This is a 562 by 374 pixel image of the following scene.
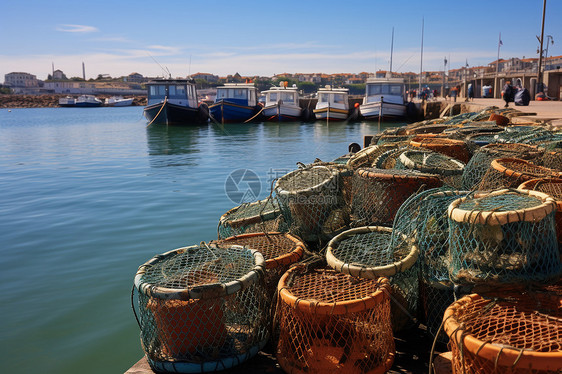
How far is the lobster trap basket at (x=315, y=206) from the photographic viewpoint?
3.64m

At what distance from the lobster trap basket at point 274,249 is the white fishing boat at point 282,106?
27858 millimetres

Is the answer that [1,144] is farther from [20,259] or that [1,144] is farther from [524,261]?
[524,261]

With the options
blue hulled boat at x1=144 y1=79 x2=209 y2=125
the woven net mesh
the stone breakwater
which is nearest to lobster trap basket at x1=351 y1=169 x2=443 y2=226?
the woven net mesh

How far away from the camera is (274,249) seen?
10.7 ft

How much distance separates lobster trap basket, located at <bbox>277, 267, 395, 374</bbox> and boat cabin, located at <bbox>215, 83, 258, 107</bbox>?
2928 cm

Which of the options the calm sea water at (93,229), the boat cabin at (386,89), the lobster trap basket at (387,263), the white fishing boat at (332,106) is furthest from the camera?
the white fishing boat at (332,106)

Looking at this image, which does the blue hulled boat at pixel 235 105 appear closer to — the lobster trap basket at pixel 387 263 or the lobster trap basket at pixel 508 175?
the lobster trap basket at pixel 508 175

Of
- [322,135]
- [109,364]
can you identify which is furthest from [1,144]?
[109,364]

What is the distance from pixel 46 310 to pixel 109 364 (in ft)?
4.58

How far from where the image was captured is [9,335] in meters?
4.27

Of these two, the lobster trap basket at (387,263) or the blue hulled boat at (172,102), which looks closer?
the lobster trap basket at (387,263)

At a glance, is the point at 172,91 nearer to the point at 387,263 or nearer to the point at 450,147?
the point at 450,147

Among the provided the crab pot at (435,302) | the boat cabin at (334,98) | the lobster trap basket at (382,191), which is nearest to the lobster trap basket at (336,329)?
the crab pot at (435,302)

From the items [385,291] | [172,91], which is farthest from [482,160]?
[172,91]
